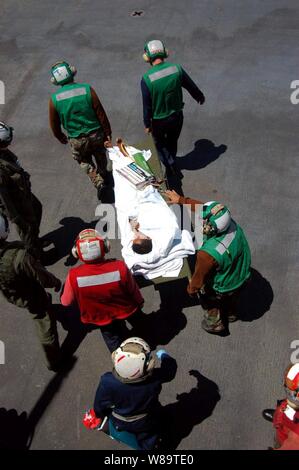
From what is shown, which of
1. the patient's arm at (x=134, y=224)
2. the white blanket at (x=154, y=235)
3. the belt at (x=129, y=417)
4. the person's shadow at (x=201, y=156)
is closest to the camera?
the belt at (x=129, y=417)

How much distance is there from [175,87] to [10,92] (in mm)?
3986

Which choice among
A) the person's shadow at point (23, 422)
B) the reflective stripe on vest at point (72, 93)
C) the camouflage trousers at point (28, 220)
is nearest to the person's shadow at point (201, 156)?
the reflective stripe on vest at point (72, 93)

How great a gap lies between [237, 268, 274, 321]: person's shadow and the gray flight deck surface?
0.02 meters

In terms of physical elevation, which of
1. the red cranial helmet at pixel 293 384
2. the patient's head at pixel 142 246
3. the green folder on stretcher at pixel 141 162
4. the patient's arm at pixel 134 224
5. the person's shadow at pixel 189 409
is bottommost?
the person's shadow at pixel 189 409

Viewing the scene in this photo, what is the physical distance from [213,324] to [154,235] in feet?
3.60

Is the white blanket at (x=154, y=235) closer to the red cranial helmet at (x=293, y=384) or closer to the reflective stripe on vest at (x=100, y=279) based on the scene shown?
the reflective stripe on vest at (x=100, y=279)

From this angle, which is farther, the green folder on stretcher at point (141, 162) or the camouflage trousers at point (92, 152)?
the camouflage trousers at point (92, 152)

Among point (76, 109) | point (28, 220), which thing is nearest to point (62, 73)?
point (76, 109)

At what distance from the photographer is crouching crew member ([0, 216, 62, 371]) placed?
3.97 meters

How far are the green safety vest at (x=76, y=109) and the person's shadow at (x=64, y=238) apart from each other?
1.15 m

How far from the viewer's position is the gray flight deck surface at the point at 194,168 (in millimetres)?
4480

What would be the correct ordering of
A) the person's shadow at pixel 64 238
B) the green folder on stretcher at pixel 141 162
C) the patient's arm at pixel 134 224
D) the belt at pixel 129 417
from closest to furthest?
1. the belt at pixel 129 417
2. the patient's arm at pixel 134 224
3. the green folder on stretcher at pixel 141 162
4. the person's shadow at pixel 64 238

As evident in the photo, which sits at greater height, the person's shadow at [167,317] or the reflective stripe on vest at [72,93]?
the reflective stripe on vest at [72,93]

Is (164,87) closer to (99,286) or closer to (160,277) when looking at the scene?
(160,277)
